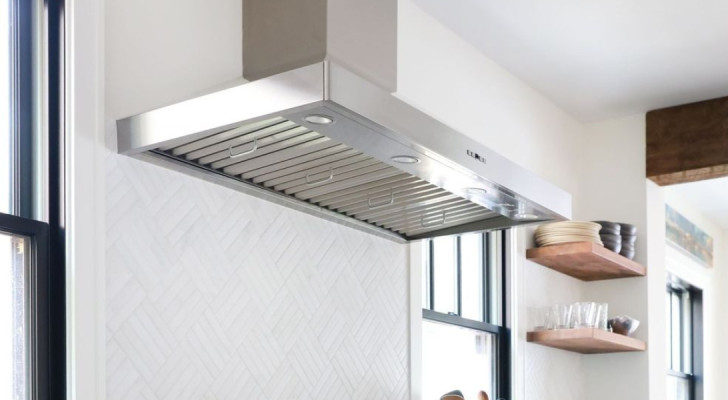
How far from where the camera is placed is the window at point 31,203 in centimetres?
216

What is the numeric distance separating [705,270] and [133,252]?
19.1ft

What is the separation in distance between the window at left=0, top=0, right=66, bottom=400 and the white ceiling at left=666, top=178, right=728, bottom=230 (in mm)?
4862

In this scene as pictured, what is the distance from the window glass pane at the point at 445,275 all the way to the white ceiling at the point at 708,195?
278 cm

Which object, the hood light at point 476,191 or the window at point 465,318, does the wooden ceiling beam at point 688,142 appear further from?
the hood light at point 476,191

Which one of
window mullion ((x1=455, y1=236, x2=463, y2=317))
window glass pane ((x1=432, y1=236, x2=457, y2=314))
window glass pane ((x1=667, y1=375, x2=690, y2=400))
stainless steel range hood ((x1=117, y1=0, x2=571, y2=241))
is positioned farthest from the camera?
window glass pane ((x1=667, y1=375, x2=690, y2=400))

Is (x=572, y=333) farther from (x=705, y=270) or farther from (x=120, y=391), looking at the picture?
(x=705, y=270)

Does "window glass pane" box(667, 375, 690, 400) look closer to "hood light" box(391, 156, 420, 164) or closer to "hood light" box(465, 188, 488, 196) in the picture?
"hood light" box(465, 188, 488, 196)

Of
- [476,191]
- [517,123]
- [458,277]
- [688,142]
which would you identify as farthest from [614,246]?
[476,191]

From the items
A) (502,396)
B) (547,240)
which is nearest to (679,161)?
(547,240)

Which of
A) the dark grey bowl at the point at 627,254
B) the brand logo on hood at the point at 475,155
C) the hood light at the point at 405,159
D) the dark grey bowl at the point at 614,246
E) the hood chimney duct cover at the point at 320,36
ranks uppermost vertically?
the hood chimney duct cover at the point at 320,36

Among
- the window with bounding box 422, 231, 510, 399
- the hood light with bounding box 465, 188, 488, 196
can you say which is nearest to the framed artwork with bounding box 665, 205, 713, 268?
the window with bounding box 422, 231, 510, 399

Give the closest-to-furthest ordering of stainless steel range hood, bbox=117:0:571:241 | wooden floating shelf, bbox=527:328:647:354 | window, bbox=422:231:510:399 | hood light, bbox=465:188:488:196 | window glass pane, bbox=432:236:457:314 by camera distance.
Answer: stainless steel range hood, bbox=117:0:571:241 → hood light, bbox=465:188:488:196 → window, bbox=422:231:510:399 → window glass pane, bbox=432:236:457:314 → wooden floating shelf, bbox=527:328:647:354

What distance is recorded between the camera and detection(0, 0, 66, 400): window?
2160 millimetres

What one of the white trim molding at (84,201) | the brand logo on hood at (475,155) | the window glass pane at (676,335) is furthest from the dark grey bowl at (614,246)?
the white trim molding at (84,201)
